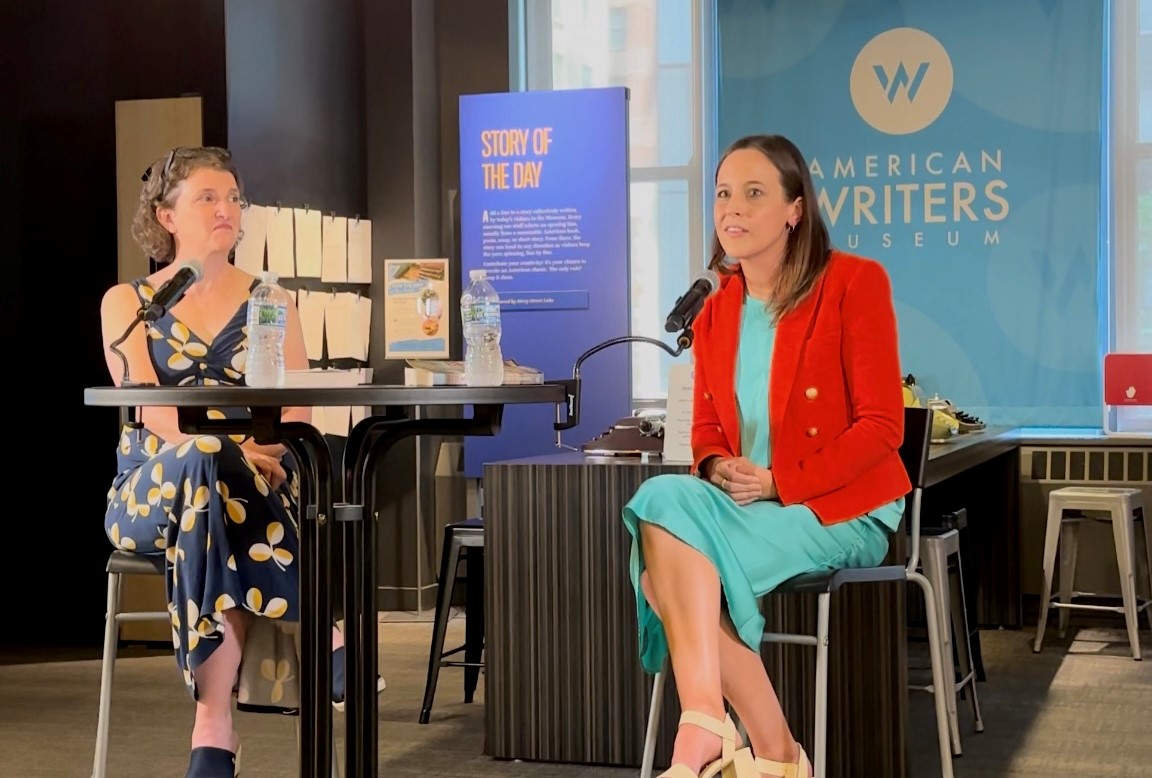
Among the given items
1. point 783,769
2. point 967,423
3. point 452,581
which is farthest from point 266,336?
point 967,423

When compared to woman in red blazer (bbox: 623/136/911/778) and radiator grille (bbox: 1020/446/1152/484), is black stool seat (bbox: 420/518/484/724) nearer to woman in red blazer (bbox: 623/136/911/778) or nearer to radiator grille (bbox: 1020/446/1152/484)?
woman in red blazer (bbox: 623/136/911/778)

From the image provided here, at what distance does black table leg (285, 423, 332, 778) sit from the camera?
245cm

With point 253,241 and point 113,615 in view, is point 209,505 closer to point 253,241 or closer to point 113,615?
point 113,615

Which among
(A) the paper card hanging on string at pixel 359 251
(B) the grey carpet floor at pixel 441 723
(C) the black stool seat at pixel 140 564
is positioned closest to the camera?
(C) the black stool seat at pixel 140 564

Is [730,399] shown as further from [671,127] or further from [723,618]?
[671,127]

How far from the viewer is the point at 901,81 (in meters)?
6.33

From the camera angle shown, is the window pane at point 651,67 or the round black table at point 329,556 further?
the window pane at point 651,67

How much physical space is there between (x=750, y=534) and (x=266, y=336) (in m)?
0.90

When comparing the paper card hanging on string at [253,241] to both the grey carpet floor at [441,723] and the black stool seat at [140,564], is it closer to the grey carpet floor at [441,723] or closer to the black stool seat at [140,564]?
the grey carpet floor at [441,723]

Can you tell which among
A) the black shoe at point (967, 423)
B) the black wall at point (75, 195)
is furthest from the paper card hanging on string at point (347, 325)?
the black shoe at point (967, 423)

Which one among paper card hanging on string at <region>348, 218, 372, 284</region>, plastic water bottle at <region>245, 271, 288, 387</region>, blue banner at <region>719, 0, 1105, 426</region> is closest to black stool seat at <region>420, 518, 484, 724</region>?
plastic water bottle at <region>245, 271, 288, 387</region>

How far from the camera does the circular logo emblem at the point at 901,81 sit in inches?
247

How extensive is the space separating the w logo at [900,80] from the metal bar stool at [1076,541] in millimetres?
1855

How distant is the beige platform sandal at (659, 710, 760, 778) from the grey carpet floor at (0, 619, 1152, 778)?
114 cm
